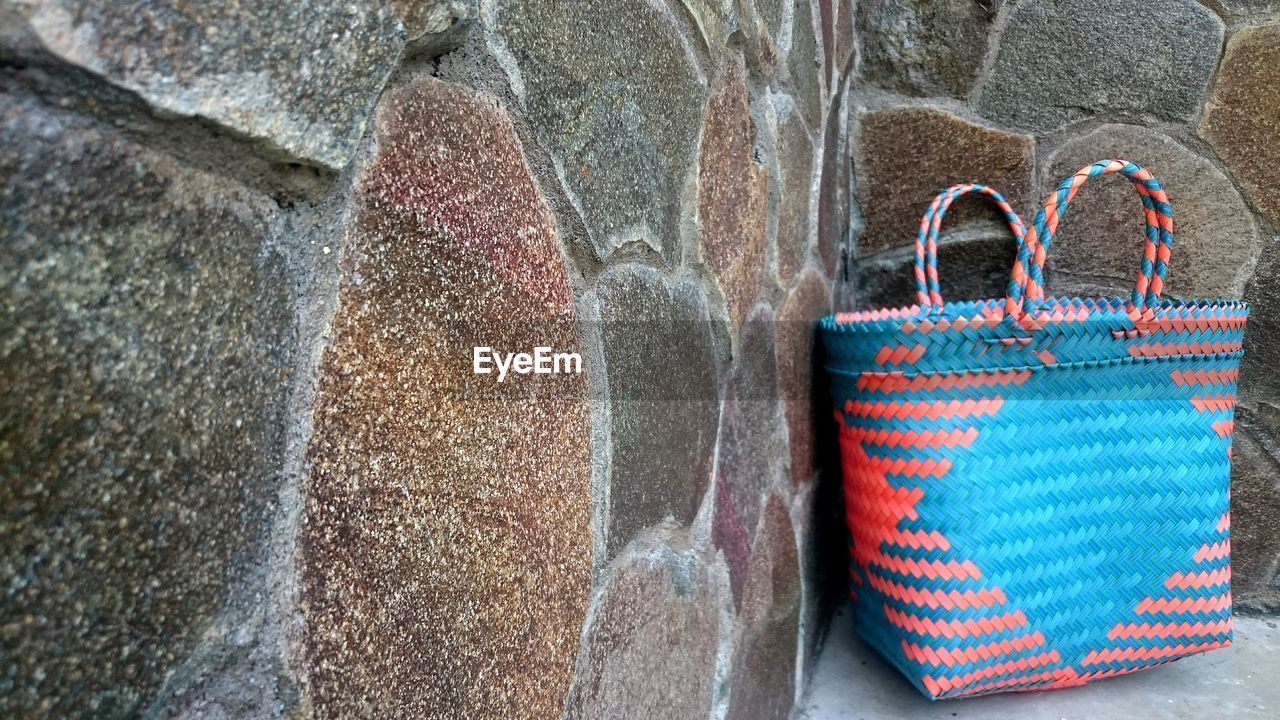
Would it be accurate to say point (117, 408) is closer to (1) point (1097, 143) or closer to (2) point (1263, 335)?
(1) point (1097, 143)

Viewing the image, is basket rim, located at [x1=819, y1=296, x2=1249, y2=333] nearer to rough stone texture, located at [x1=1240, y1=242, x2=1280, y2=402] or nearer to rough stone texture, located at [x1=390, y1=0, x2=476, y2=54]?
rough stone texture, located at [x1=1240, y1=242, x2=1280, y2=402]

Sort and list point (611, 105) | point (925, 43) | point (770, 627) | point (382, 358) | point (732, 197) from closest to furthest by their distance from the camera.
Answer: point (382, 358) → point (611, 105) → point (732, 197) → point (770, 627) → point (925, 43)

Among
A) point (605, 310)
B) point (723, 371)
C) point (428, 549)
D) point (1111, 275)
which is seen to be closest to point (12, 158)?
point (428, 549)

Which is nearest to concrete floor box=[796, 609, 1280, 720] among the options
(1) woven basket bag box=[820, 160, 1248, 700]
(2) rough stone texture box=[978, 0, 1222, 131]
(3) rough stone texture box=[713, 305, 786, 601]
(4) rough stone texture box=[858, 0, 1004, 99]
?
(1) woven basket bag box=[820, 160, 1248, 700]

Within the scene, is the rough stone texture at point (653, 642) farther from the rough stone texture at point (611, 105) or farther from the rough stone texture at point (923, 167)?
the rough stone texture at point (923, 167)

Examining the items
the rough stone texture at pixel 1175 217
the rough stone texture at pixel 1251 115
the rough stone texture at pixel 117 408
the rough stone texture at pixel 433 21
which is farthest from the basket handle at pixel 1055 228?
the rough stone texture at pixel 117 408

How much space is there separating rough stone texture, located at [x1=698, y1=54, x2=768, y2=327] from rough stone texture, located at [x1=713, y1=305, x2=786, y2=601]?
0.06 meters

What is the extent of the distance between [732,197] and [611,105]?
333 mm

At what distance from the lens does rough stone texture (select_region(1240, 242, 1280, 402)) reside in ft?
4.54

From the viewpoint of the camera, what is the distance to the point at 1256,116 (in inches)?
53.9

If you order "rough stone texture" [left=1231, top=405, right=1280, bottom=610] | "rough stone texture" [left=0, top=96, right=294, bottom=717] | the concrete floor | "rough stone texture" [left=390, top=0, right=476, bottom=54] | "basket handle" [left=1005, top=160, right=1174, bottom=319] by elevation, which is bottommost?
the concrete floor

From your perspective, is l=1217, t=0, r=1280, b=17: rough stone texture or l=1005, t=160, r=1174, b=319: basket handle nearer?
l=1005, t=160, r=1174, b=319: basket handle

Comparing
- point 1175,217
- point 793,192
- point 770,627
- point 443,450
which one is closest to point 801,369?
point 793,192

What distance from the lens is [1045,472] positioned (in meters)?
1.08
